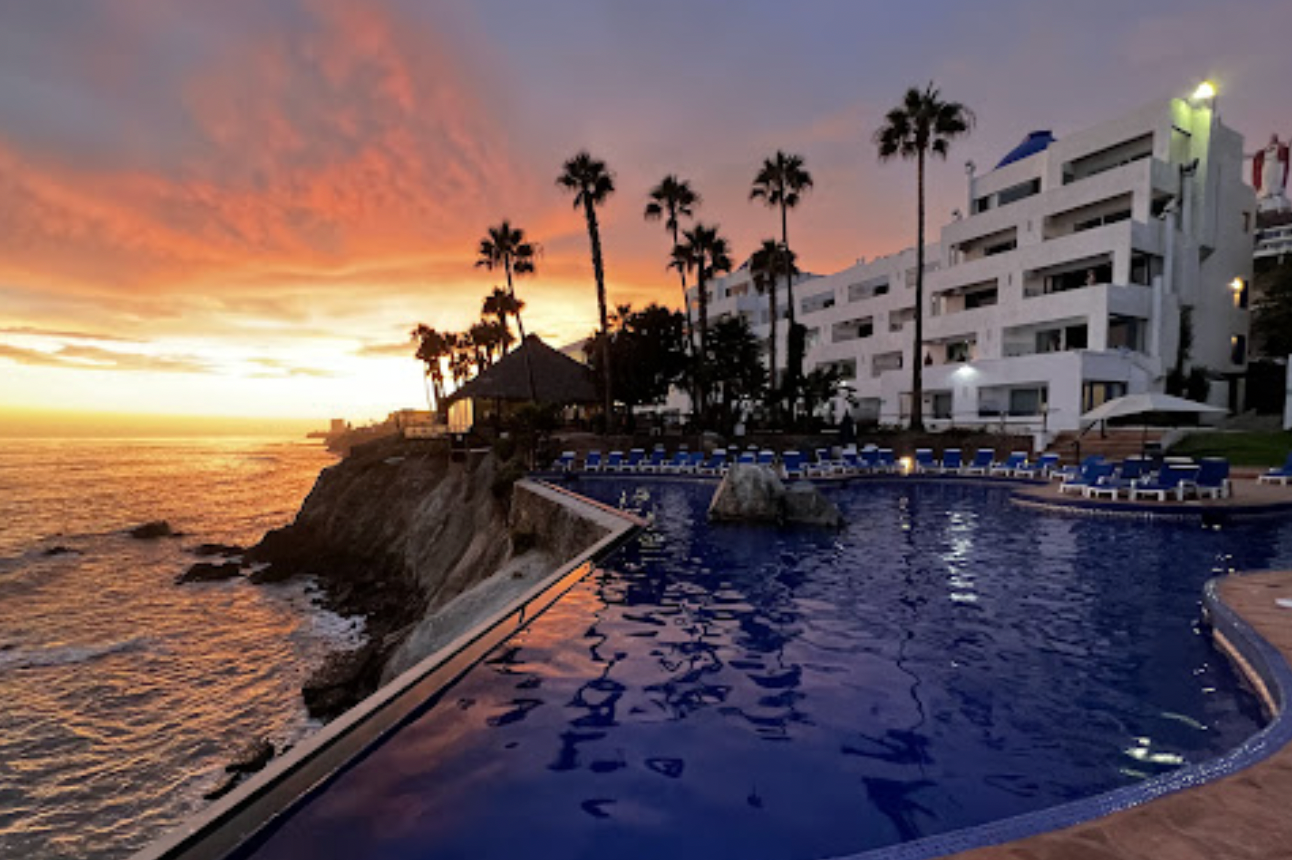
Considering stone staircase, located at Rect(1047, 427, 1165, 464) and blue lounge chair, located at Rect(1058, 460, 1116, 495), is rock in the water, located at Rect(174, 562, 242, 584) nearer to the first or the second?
blue lounge chair, located at Rect(1058, 460, 1116, 495)

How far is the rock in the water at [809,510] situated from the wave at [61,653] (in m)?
19.5

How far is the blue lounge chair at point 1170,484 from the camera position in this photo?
15.0 metres

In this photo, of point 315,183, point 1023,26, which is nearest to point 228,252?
point 315,183

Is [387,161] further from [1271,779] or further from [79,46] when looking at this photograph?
[1271,779]

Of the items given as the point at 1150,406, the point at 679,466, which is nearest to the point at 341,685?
the point at 679,466

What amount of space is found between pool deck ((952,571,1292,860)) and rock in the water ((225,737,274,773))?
37.7 feet

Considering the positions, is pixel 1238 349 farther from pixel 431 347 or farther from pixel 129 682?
pixel 431 347

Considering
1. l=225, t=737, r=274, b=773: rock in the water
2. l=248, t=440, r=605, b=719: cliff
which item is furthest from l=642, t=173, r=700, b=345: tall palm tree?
l=225, t=737, r=274, b=773: rock in the water

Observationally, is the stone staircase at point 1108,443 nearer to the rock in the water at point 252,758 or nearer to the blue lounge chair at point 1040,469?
the blue lounge chair at point 1040,469

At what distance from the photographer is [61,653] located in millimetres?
18344

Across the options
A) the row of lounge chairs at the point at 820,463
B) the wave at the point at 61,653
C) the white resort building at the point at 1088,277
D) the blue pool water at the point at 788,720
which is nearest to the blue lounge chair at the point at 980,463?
the row of lounge chairs at the point at 820,463

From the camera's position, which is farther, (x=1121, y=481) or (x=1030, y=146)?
(x=1030, y=146)

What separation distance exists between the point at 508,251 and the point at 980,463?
1190 inches

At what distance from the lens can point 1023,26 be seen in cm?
2309
